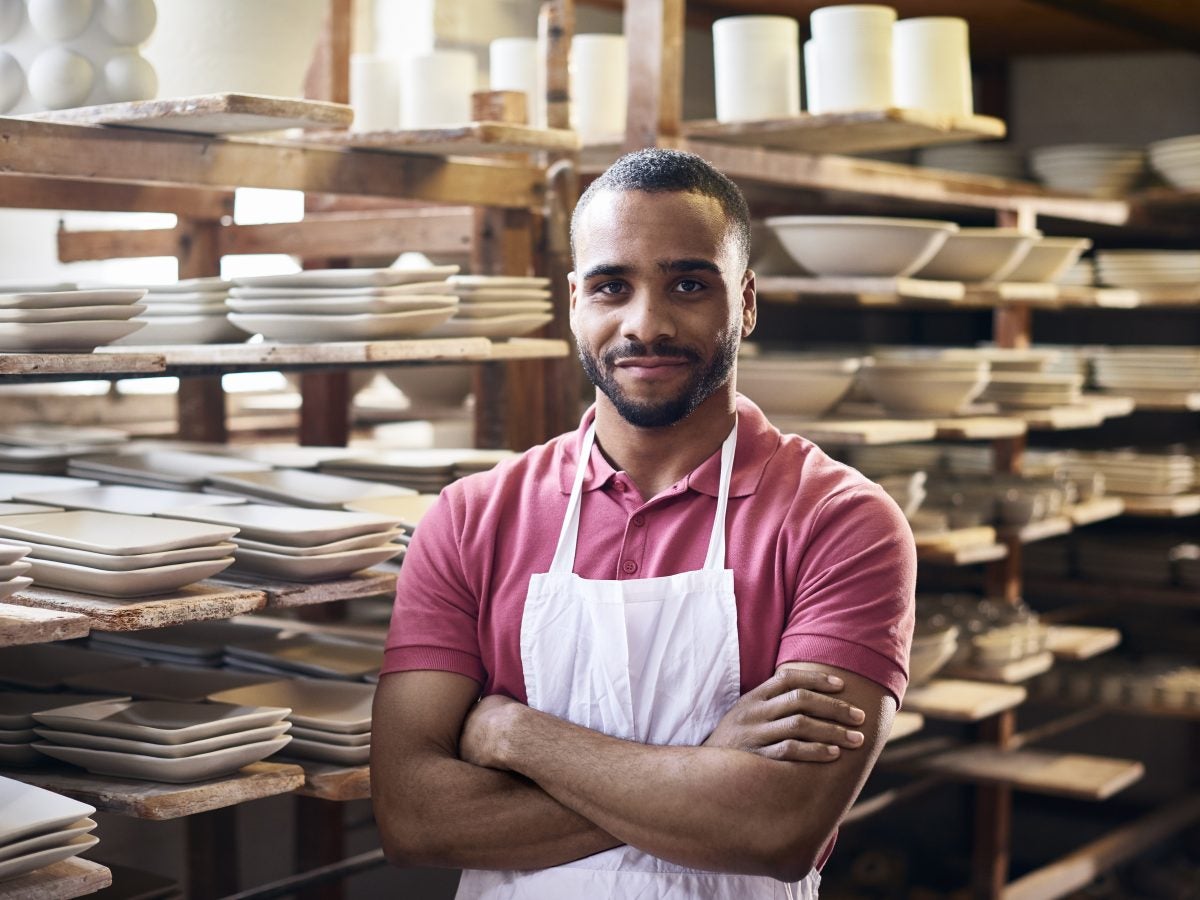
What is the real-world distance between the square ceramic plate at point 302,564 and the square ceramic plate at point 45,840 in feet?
1.46

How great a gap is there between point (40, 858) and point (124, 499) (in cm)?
71

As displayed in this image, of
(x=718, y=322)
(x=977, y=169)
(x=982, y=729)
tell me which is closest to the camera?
(x=718, y=322)

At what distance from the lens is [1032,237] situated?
13.0ft

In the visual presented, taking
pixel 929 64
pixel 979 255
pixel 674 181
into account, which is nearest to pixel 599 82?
pixel 929 64

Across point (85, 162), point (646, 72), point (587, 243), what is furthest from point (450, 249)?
point (587, 243)

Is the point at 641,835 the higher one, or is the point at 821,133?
the point at 821,133

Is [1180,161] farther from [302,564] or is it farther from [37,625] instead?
[37,625]

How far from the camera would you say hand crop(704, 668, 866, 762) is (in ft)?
6.20

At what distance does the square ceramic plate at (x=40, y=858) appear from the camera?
1790 mm

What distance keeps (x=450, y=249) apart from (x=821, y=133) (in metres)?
0.82

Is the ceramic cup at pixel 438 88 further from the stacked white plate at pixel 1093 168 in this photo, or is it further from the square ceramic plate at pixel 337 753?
the stacked white plate at pixel 1093 168

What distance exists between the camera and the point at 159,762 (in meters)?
2.06

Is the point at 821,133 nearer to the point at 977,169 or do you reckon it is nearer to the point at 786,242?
the point at 786,242

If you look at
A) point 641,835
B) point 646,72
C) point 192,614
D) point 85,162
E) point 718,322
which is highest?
point 646,72
